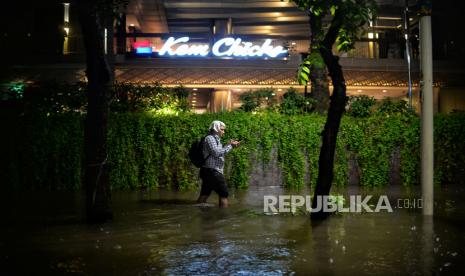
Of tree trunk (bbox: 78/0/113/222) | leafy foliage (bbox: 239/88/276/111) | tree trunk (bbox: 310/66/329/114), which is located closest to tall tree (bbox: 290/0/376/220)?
tree trunk (bbox: 78/0/113/222)

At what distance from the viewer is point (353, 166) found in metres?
13.2

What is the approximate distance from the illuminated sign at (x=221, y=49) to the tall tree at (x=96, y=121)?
A: 11.3 m

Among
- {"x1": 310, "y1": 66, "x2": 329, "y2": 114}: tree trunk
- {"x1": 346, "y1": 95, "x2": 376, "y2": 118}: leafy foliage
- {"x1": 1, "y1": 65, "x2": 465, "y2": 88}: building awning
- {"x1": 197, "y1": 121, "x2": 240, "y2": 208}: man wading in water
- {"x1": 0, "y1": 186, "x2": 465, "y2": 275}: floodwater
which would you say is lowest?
{"x1": 0, "y1": 186, "x2": 465, "y2": 275}: floodwater

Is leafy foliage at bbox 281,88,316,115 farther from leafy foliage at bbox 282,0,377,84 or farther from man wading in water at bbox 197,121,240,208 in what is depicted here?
leafy foliage at bbox 282,0,377,84

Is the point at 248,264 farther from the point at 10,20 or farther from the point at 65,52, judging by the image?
the point at 10,20

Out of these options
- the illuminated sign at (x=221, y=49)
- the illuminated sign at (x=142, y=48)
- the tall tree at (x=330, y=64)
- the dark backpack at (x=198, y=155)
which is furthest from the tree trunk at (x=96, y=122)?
the illuminated sign at (x=142, y=48)

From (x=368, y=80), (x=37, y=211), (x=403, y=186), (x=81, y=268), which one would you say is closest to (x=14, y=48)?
(x=37, y=211)

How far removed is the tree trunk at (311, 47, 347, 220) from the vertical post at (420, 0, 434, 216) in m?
1.40

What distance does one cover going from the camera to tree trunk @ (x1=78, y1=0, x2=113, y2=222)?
802cm

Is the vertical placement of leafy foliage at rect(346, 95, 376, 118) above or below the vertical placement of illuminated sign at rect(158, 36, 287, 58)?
below

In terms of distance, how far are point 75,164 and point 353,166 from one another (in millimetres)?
7031

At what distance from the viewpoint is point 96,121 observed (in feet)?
26.6

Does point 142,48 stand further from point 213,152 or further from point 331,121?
point 331,121

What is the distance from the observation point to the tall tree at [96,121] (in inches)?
316
